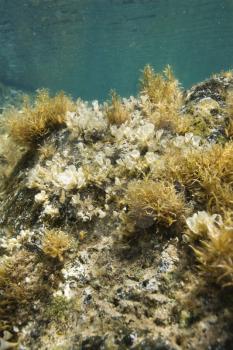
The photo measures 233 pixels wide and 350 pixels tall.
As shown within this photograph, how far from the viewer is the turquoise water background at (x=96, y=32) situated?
109 ft

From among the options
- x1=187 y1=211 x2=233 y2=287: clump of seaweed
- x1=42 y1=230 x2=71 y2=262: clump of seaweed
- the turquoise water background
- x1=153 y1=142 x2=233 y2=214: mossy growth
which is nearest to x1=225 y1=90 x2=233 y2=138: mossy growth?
x1=153 y1=142 x2=233 y2=214: mossy growth

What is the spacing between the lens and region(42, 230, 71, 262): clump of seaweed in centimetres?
325

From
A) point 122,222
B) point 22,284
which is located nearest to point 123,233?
point 122,222

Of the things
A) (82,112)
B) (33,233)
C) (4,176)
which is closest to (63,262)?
(33,233)

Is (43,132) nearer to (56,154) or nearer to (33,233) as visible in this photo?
(56,154)

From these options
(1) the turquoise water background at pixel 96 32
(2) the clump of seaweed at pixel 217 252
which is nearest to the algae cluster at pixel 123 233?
(2) the clump of seaweed at pixel 217 252

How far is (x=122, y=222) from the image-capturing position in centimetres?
331

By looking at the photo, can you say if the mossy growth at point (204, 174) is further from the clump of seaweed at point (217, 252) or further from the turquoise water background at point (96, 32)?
the turquoise water background at point (96, 32)

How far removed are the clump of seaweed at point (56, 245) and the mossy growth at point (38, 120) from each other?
2.29 meters

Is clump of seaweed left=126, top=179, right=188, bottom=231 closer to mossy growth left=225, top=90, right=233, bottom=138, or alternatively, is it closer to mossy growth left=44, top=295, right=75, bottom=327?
mossy growth left=44, top=295, right=75, bottom=327

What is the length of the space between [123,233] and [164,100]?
2772 mm

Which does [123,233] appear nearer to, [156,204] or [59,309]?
[156,204]

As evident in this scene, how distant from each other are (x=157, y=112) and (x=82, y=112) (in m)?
1.22

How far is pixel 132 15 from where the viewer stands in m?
37.3
